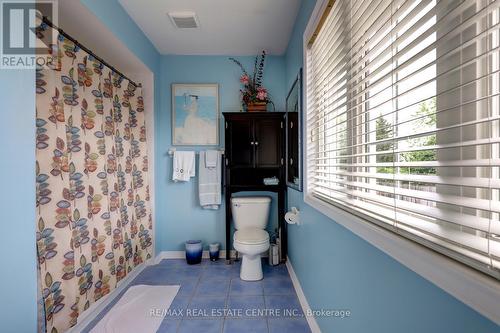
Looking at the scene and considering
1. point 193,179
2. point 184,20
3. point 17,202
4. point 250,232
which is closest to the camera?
point 17,202

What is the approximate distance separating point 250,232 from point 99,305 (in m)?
1.38

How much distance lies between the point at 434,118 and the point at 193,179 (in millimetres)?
2609

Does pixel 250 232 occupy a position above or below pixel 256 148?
below

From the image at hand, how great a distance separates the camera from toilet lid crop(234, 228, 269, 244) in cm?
229

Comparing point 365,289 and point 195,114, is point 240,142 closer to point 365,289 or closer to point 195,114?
point 195,114

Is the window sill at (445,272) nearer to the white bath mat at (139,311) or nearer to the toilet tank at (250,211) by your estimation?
the white bath mat at (139,311)

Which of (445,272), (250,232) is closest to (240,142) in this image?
→ (250,232)

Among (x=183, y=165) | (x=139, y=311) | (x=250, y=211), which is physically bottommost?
(x=139, y=311)

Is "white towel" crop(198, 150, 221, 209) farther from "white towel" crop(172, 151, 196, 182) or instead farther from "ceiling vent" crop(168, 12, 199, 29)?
"ceiling vent" crop(168, 12, 199, 29)

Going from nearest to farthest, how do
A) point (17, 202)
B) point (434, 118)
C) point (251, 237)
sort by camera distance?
1. point (434, 118)
2. point (17, 202)
3. point (251, 237)

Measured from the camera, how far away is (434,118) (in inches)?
26.0

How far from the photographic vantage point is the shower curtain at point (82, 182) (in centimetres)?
142

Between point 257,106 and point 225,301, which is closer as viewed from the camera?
point 225,301

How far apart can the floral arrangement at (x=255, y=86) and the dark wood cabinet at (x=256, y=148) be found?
0.66 feet
